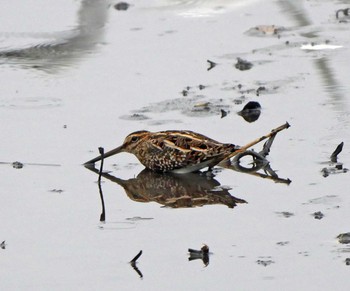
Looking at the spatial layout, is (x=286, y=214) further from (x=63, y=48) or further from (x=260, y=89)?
(x=63, y=48)

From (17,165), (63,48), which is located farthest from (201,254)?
(63,48)

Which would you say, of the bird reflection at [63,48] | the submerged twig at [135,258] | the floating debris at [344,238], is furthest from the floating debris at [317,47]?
the submerged twig at [135,258]

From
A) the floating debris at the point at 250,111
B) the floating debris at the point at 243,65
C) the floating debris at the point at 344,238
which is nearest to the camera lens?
the floating debris at the point at 344,238

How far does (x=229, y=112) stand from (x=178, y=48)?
2533mm

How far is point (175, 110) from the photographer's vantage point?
37.7 ft

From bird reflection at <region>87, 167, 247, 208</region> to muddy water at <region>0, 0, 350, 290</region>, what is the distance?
0.06ft

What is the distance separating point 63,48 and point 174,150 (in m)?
4.37

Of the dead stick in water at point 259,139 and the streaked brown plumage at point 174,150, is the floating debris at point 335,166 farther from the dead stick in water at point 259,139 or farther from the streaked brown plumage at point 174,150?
the streaked brown plumage at point 174,150

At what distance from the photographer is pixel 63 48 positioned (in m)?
14.0

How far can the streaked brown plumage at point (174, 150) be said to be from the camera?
9.78 m

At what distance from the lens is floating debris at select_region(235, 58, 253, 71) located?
12906 mm

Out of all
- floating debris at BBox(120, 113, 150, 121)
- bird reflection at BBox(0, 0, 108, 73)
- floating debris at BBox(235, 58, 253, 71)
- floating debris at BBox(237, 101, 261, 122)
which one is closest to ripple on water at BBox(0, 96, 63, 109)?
floating debris at BBox(120, 113, 150, 121)

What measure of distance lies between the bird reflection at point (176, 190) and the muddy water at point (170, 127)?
0.02m

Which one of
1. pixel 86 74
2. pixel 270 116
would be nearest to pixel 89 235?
pixel 270 116
